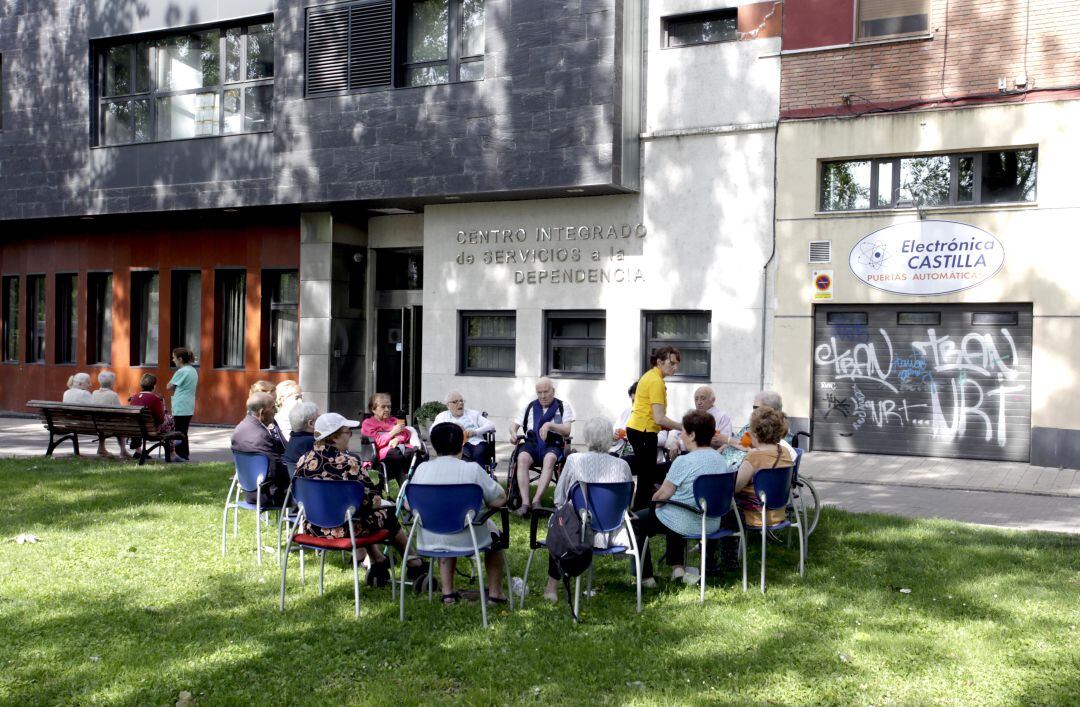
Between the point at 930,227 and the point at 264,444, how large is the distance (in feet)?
31.4

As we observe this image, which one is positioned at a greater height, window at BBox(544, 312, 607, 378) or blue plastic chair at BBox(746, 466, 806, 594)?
window at BBox(544, 312, 607, 378)

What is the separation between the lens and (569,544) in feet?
20.5

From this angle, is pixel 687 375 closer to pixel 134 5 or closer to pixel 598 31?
pixel 598 31

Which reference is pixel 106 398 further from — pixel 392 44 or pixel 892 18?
pixel 892 18

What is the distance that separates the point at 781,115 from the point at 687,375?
4033mm

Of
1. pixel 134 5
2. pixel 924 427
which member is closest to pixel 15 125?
pixel 134 5

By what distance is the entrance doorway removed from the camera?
19188 mm

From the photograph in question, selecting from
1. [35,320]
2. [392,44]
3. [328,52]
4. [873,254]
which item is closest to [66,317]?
[35,320]

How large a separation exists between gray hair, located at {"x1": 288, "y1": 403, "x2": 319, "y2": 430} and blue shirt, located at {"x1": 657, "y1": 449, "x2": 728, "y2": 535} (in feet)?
9.29

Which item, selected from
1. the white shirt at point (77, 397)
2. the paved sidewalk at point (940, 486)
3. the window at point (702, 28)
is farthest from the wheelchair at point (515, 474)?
the window at point (702, 28)

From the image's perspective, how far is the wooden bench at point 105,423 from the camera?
42.9 ft

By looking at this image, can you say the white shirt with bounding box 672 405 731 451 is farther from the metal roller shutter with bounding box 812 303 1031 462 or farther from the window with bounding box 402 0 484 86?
the window with bounding box 402 0 484 86

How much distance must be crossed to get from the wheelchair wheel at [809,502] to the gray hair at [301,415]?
12.6ft

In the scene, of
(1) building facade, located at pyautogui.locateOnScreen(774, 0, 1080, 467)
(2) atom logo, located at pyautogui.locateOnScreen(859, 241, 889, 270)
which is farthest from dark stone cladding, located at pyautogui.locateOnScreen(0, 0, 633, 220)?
(2) atom logo, located at pyautogui.locateOnScreen(859, 241, 889, 270)
